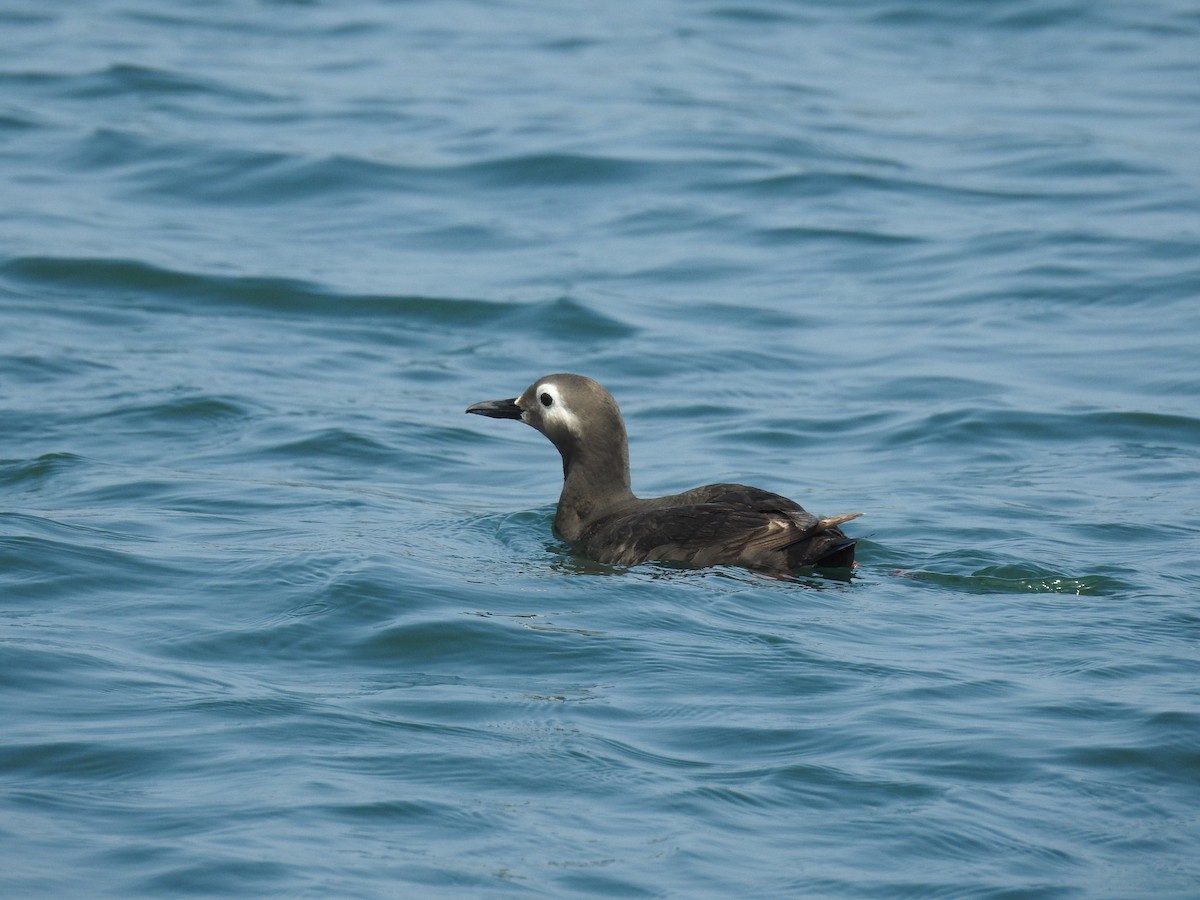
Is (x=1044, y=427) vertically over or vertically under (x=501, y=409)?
under

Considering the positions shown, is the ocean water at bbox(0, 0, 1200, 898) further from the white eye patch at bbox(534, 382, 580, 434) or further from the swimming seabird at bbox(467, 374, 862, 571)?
the white eye patch at bbox(534, 382, 580, 434)

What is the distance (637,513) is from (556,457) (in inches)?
113

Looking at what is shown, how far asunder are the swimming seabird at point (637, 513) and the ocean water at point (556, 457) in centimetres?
16

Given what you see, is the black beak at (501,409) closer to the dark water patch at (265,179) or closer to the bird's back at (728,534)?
the bird's back at (728,534)

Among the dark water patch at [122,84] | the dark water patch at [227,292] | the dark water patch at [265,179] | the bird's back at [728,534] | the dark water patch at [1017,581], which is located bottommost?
the dark water patch at [1017,581]

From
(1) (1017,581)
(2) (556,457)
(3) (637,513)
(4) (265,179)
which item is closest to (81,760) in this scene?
(3) (637,513)

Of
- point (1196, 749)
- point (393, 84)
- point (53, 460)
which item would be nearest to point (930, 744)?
point (1196, 749)

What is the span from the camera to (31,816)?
19.1 ft

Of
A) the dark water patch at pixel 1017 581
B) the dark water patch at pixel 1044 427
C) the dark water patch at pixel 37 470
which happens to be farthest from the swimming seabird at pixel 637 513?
the dark water patch at pixel 1044 427

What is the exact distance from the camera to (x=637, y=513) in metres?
8.97

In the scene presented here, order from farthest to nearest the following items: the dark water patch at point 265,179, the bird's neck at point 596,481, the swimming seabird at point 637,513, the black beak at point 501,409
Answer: the dark water patch at point 265,179 → the black beak at point 501,409 → the bird's neck at point 596,481 → the swimming seabird at point 637,513

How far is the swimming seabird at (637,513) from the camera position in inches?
327

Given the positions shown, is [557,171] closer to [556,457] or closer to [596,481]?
[556,457]

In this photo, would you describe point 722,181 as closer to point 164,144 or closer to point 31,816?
point 164,144
